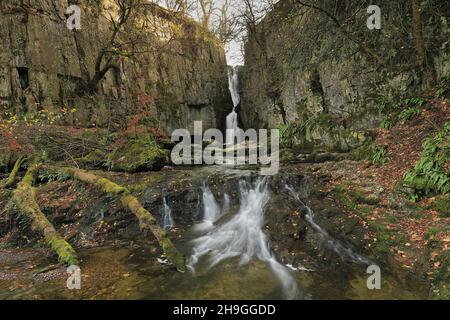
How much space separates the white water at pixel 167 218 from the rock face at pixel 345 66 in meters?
7.61

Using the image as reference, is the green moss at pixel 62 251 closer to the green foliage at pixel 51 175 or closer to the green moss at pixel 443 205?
the green foliage at pixel 51 175

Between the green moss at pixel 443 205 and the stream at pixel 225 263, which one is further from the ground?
the green moss at pixel 443 205

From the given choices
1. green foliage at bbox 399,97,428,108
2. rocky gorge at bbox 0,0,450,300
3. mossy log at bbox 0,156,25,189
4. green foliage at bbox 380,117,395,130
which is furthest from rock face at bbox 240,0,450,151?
mossy log at bbox 0,156,25,189

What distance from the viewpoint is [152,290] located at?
4.82 meters

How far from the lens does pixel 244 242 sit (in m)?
6.84

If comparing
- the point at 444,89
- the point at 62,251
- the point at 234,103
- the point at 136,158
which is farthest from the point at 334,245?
the point at 234,103

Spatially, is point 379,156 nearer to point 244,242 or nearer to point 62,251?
point 244,242

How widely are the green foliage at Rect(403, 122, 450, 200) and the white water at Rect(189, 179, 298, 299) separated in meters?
3.66

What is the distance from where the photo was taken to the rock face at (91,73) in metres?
12.7

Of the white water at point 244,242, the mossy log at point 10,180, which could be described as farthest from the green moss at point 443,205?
the mossy log at point 10,180

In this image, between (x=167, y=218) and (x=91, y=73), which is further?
(x=91, y=73)

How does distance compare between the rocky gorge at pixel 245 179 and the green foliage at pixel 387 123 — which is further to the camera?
the green foliage at pixel 387 123

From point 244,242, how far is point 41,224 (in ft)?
14.7

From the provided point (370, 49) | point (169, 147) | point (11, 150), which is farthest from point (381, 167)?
point (11, 150)
